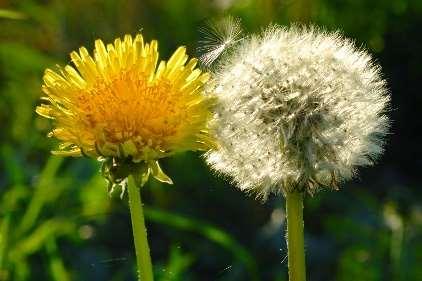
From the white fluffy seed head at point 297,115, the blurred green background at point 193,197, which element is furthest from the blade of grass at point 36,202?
the white fluffy seed head at point 297,115

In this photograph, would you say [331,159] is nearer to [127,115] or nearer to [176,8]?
[127,115]

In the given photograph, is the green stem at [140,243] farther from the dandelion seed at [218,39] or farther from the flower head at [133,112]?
the dandelion seed at [218,39]

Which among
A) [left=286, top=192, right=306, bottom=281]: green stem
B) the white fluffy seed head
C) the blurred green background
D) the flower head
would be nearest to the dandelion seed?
the white fluffy seed head

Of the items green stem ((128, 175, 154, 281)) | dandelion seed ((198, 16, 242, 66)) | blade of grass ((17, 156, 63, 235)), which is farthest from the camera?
blade of grass ((17, 156, 63, 235))

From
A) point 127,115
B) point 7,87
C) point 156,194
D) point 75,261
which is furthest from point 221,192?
point 127,115

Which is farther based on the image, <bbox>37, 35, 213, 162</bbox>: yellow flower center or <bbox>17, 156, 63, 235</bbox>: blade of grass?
<bbox>17, 156, 63, 235</bbox>: blade of grass

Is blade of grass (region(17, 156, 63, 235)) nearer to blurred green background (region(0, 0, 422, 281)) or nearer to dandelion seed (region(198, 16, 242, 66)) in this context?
blurred green background (region(0, 0, 422, 281))
